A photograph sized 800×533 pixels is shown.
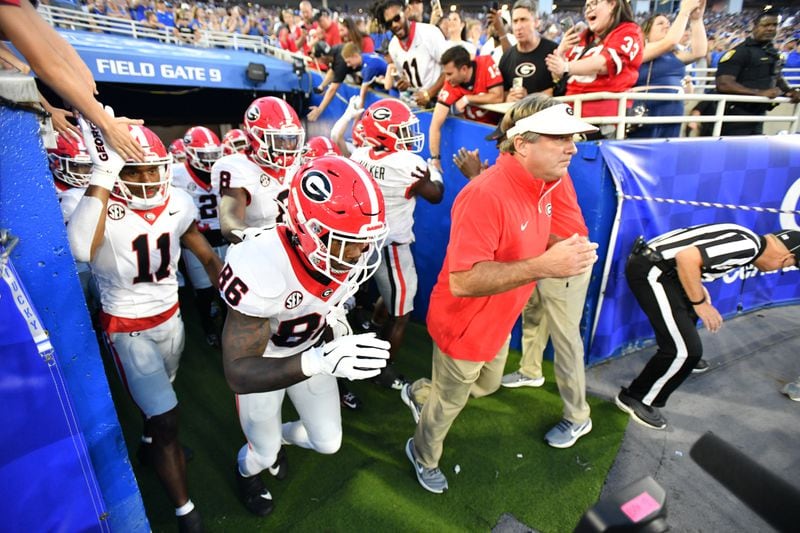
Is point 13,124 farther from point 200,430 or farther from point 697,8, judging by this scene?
point 697,8

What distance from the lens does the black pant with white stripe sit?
3.06 m

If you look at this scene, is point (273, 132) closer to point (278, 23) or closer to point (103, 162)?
point (103, 162)

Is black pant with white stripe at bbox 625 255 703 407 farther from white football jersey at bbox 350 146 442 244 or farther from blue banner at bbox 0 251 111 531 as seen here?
blue banner at bbox 0 251 111 531

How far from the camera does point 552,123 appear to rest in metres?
2.20

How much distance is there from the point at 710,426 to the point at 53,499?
3.88 meters

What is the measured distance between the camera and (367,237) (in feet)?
6.26

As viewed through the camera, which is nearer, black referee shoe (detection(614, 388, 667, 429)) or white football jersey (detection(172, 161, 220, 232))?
black referee shoe (detection(614, 388, 667, 429))

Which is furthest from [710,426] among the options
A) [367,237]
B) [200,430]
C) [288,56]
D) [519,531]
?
[288,56]

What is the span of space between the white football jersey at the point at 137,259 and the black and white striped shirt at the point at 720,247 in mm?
3192

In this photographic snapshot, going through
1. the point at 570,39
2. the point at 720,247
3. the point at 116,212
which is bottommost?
the point at 720,247

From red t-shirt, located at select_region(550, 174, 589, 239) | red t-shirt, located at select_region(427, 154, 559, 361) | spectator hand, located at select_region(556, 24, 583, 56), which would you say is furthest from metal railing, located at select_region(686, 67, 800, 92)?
red t-shirt, located at select_region(427, 154, 559, 361)

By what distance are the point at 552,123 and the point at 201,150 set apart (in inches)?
159

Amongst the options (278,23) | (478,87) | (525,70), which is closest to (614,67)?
(525,70)

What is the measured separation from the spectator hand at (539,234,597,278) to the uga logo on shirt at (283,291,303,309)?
1132mm
